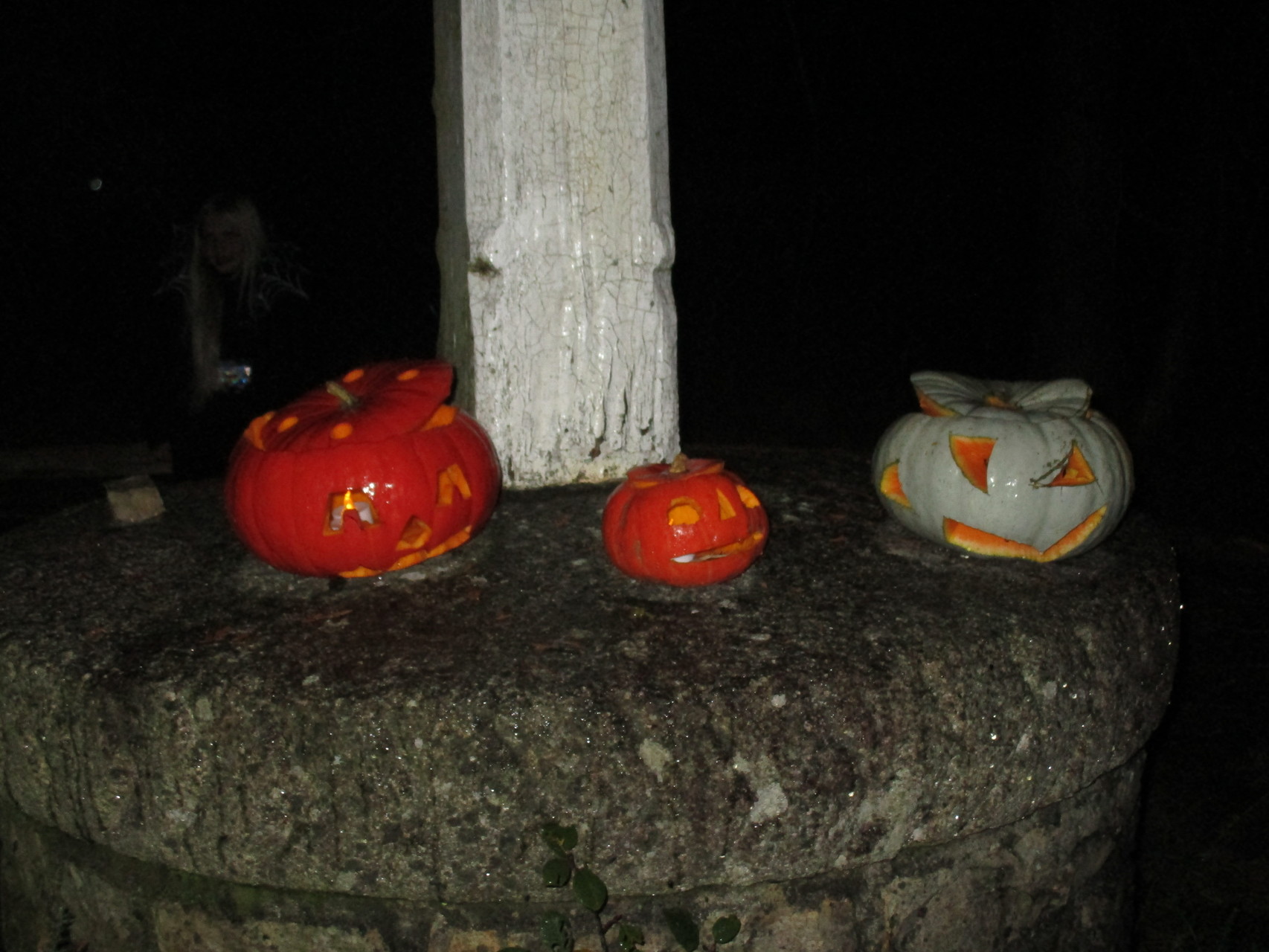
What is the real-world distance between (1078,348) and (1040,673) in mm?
4641

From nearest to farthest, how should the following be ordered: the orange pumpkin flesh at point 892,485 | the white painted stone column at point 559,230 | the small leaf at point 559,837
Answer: the small leaf at point 559,837, the orange pumpkin flesh at point 892,485, the white painted stone column at point 559,230

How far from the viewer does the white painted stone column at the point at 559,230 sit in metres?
2.21

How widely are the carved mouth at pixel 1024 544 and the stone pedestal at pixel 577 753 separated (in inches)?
1.4

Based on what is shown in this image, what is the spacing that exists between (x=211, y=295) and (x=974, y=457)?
328 cm

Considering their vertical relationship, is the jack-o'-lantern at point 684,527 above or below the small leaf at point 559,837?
above

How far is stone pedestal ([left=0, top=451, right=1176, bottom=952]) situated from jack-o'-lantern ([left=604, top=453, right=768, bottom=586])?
0.22ft

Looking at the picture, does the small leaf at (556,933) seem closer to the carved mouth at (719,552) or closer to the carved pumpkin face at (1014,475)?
the carved mouth at (719,552)

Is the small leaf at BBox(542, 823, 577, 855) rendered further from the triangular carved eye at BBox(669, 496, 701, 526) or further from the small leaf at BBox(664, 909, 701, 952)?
the triangular carved eye at BBox(669, 496, 701, 526)

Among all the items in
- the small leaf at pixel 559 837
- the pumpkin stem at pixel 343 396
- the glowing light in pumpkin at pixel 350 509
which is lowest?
the small leaf at pixel 559 837

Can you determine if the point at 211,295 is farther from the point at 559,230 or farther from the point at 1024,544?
the point at 1024,544

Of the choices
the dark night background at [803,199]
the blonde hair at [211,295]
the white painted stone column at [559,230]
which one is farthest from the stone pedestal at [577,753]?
the dark night background at [803,199]

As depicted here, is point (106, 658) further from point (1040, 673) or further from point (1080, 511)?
point (1080, 511)

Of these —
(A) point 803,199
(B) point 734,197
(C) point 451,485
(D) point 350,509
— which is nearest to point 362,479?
(D) point 350,509

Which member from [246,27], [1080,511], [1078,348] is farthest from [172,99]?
[1080,511]
